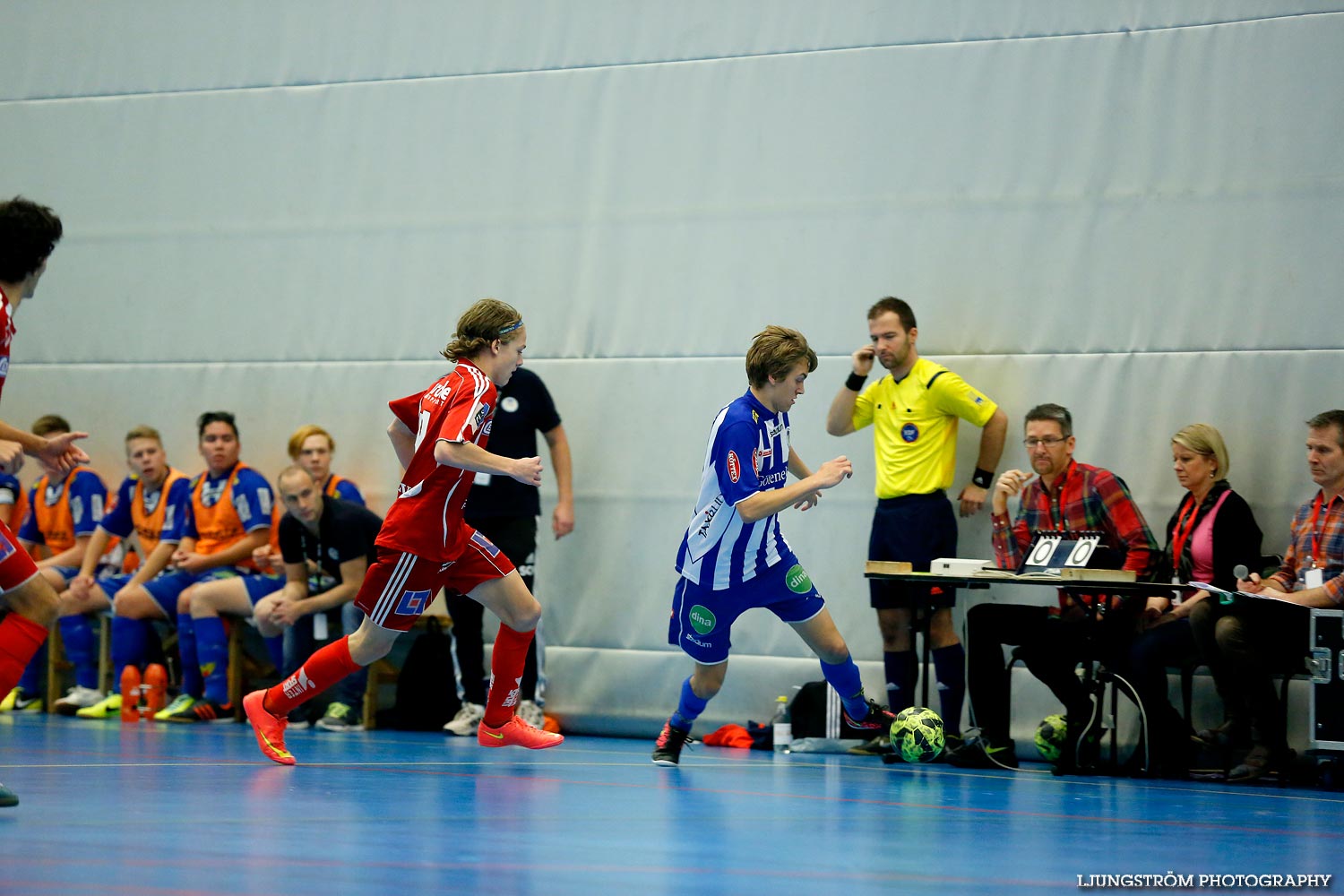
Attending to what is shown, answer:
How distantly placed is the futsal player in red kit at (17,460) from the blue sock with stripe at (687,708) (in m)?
2.89

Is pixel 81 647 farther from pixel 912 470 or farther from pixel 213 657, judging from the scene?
pixel 912 470

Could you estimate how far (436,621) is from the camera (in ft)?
31.2

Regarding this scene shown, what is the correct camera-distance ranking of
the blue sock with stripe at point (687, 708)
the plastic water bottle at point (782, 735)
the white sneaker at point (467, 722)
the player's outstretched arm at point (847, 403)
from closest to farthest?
the blue sock with stripe at point (687, 708) < the player's outstretched arm at point (847, 403) < the plastic water bottle at point (782, 735) < the white sneaker at point (467, 722)

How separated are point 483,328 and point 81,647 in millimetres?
5315

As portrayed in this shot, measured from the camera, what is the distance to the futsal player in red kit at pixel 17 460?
5012 millimetres

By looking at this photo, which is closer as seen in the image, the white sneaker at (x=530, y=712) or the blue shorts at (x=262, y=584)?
the white sneaker at (x=530, y=712)

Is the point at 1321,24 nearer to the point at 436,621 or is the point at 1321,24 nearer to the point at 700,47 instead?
the point at 700,47

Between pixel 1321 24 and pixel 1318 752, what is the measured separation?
3.77m

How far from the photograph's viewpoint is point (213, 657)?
962 cm

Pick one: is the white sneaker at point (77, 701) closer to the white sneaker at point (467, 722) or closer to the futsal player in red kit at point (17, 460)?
the white sneaker at point (467, 722)

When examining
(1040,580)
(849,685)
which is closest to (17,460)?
(849,685)

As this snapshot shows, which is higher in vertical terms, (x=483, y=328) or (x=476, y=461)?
(x=483, y=328)

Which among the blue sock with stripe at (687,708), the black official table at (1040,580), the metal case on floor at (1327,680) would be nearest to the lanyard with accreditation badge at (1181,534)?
the black official table at (1040,580)

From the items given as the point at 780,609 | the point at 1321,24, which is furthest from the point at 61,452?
the point at 1321,24
